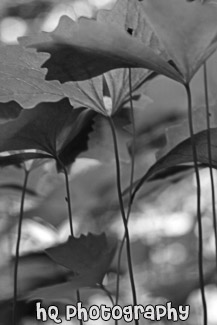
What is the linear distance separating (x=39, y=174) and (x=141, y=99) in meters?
0.15

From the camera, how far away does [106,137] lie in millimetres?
523

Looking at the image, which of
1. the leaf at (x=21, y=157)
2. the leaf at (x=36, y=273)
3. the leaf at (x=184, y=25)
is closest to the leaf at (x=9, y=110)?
the leaf at (x=21, y=157)

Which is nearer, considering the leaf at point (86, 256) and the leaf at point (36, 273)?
the leaf at point (86, 256)

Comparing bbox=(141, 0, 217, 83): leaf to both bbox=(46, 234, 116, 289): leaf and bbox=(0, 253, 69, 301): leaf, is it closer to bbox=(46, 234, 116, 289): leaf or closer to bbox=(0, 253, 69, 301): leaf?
bbox=(46, 234, 116, 289): leaf

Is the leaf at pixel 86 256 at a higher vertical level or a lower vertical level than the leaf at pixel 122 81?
lower

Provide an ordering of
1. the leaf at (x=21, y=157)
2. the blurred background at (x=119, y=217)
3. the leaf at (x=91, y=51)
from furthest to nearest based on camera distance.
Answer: the blurred background at (x=119, y=217) → the leaf at (x=21, y=157) → the leaf at (x=91, y=51)

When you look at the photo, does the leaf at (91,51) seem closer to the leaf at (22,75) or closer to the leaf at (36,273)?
the leaf at (22,75)

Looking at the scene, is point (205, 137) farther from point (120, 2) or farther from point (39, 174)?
point (39, 174)

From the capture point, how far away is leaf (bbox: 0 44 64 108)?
0.38 meters

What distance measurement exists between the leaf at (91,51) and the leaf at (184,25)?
0.04ft

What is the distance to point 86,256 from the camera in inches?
16.1

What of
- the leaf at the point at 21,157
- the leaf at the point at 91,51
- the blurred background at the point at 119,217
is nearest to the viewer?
the leaf at the point at 91,51

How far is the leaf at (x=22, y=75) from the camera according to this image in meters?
0.38

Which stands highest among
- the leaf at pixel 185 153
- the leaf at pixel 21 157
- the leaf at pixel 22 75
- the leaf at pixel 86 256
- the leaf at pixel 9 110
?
the leaf at pixel 9 110
